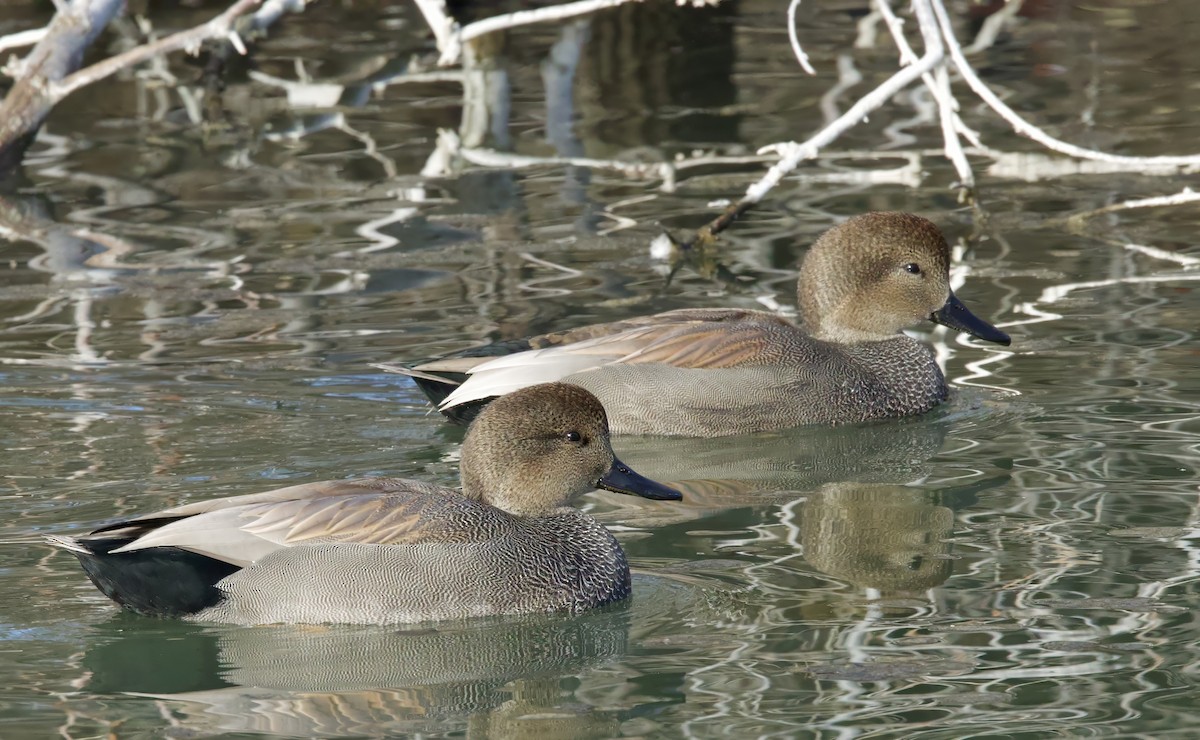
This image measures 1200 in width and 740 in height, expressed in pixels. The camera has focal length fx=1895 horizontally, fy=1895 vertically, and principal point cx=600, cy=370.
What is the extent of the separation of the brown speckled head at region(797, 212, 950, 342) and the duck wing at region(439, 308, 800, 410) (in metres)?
0.58

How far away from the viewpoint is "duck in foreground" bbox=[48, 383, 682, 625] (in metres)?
5.94

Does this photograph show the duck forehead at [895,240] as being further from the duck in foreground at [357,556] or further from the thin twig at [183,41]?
the thin twig at [183,41]

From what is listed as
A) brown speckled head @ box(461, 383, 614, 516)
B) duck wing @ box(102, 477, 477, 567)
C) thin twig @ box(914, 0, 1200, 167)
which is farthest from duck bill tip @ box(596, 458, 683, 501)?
thin twig @ box(914, 0, 1200, 167)

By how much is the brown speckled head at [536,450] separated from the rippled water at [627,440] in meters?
0.44

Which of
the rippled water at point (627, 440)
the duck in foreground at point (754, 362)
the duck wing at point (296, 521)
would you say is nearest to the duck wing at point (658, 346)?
the duck in foreground at point (754, 362)

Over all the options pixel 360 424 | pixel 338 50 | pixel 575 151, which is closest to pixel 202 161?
pixel 575 151

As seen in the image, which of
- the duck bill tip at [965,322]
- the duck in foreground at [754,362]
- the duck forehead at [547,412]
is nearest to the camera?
the duck forehead at [547,412]

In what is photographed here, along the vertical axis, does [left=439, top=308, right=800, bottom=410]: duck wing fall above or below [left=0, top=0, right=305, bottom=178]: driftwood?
below

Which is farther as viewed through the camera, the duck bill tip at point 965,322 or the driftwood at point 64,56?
the driftwood at point 64,56

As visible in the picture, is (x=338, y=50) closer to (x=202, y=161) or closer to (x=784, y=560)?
(x=202, y=161)

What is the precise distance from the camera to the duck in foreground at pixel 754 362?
851cm

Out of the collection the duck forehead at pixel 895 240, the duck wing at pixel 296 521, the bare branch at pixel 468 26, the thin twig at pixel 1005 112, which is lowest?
the duck wing at pixel 296 521

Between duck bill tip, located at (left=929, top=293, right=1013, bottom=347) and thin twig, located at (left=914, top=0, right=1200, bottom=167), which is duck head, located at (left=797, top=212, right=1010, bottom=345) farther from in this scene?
thin twig, located at (left=914, top=0, right=1200, bottom=167)

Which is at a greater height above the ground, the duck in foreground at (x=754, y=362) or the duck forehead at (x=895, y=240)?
the duck forehead at (x=895, y=240)
